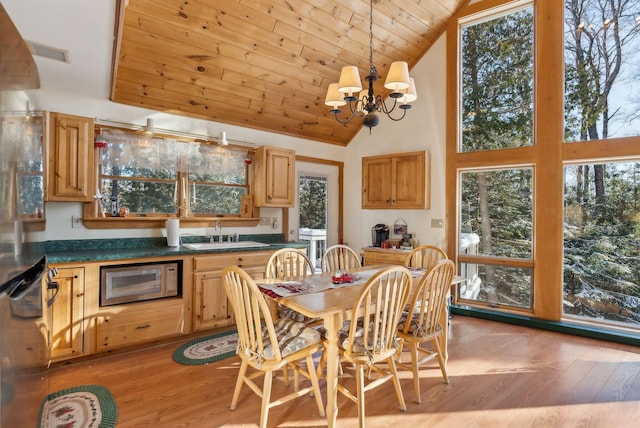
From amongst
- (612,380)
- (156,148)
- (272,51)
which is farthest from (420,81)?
(612,380)

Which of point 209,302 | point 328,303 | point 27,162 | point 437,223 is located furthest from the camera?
point 437,223

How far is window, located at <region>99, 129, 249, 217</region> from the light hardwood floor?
153 centimetres

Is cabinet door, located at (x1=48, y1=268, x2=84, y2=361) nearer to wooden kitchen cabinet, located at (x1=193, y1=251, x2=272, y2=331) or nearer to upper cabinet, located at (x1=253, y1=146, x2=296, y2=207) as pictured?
wooden kitchen cabinet, located at (x1=193, y1=251, x2=272, y2=331)

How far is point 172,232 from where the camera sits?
3701 millimetres

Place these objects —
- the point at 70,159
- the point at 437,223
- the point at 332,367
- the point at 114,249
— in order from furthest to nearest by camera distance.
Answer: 1. the point at 437,223
2. the point at 114,249
3. the point at 70,159
4. the point at 332,367

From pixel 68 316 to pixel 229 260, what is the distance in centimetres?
142

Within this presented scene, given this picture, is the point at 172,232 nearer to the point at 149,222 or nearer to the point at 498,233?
the point at 149,222

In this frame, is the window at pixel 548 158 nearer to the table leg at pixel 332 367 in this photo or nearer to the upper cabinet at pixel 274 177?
the upper cabinet at pixel 274 177

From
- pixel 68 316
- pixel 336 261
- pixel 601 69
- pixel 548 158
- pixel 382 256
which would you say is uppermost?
pixel 601 69

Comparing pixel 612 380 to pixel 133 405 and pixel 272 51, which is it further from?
pixel 272 51

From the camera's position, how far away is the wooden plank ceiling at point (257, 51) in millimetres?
3199

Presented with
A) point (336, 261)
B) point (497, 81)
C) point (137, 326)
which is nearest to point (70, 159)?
point (137, 326)

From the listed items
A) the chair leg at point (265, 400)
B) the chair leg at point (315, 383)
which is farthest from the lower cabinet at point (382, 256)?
the chair leg at point (265, 400)

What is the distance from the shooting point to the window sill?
3420mm
